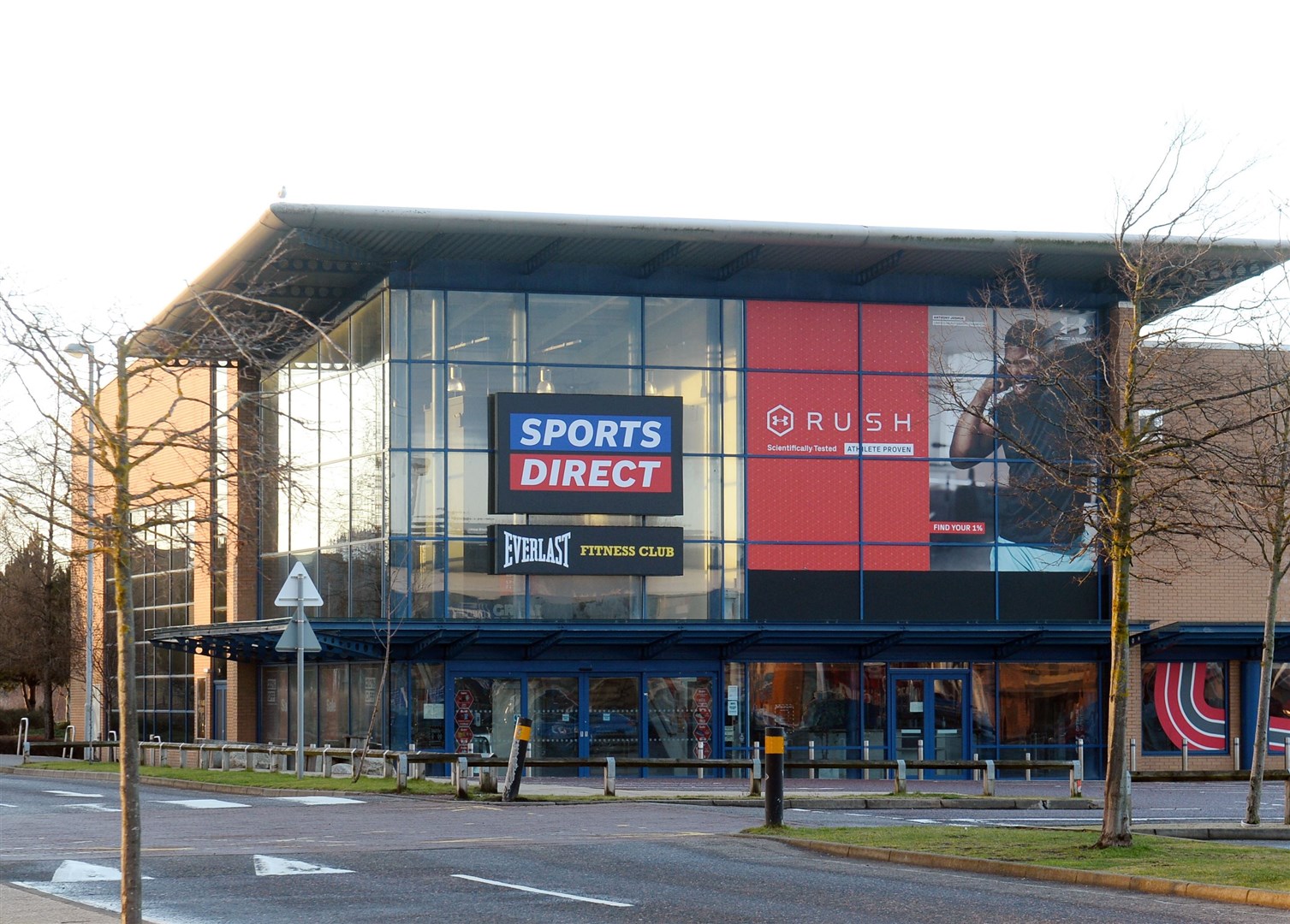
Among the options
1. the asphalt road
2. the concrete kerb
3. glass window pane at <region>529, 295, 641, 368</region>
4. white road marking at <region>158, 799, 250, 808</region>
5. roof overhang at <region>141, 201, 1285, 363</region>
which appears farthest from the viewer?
glass window pane at <region>529, 295, 641, 368</region>

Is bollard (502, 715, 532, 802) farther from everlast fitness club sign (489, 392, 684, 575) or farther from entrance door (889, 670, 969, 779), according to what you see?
entrance door (889, 670, 969, 779)

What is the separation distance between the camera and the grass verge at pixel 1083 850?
13.7 meters

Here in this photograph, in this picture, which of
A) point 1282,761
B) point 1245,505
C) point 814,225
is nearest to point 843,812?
point 1245,505

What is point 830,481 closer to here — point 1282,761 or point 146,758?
point 1282,761

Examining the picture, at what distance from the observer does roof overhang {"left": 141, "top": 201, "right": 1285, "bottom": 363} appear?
103 feet

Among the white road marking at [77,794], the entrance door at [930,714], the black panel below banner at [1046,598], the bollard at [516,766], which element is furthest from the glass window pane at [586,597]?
the bollard at [516,766]

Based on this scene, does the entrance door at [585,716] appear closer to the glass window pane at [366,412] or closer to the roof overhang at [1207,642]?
the glass window pane at [366,412]

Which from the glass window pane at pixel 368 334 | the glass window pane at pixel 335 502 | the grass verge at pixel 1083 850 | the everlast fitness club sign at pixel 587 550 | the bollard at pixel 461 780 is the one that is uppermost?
the glass window pane at pixel 368 334

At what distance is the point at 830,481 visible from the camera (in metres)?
35.2

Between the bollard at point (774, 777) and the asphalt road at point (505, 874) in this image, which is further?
the bollard at point (774, 777)

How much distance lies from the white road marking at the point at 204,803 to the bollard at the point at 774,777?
8463 millimetres

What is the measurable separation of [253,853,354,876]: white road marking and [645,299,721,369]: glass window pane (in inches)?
818

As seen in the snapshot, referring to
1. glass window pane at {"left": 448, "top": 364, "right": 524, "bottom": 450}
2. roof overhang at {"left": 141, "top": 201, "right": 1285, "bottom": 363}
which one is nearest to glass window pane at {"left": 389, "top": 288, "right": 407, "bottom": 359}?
roof overhang at {"left": 141, "top": 201, "right": 1285, "bottom": 363}

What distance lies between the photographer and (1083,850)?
51.3 ft
